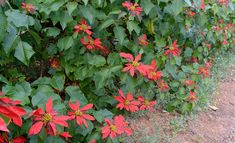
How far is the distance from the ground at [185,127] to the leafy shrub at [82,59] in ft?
1.04

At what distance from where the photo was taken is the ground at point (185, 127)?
2871mm

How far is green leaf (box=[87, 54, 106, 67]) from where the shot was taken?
2223 mm

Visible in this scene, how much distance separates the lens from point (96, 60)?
2236 mm

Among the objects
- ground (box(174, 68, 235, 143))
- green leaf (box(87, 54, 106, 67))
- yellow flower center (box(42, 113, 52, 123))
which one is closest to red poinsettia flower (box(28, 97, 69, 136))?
yellow flower center (box(42, 113, 52, 123))

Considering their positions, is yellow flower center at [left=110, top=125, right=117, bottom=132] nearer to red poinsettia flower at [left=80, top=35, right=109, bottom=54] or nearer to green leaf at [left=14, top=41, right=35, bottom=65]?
red poinsettia flower at [left=80, top=35, right=109, bottom=54]

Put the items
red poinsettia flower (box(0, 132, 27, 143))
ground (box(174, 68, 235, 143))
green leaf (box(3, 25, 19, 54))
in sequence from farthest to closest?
ground (box(174, 68, 235, 143)), red poinsettia flower (box(0, 132, 27, 143)), green leaf (box(3, 25, 19, 54))

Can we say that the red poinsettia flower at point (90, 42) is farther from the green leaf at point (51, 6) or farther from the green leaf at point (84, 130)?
the green leaf at point (84, 130)

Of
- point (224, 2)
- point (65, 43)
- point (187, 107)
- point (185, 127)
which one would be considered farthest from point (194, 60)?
point (65, 43)

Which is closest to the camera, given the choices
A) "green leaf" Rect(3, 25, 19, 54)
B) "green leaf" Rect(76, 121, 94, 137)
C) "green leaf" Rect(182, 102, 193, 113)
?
"green leaf" Rect(3, 25, 19, 54)

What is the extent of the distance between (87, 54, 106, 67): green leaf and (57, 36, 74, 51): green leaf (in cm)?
16

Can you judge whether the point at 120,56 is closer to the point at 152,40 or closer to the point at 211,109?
the point at 152,40

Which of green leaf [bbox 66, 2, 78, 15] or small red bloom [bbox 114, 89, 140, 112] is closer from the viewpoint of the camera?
green leaf [bbox 66, 2, 78, 15]

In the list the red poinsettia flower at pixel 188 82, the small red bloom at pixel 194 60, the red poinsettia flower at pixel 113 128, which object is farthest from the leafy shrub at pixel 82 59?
the small red bloom at pixel 194 60

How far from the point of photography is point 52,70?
2.38m
